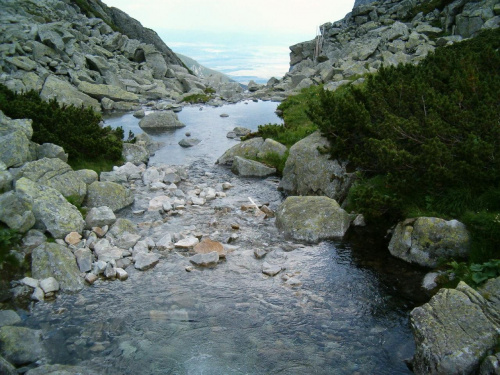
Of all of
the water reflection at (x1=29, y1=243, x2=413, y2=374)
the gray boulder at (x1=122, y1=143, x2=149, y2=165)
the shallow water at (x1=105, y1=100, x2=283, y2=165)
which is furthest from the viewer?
the shallow water at (x1=105, y1=100, x2=283, y2=165)

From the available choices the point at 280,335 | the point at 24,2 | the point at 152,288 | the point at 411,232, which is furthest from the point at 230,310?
the point at 24,2

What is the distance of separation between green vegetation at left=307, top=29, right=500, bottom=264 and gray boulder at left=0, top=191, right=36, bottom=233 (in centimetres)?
1022

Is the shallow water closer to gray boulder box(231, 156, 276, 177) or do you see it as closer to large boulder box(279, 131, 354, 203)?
gray boulder box(231, 156, 276, 177)

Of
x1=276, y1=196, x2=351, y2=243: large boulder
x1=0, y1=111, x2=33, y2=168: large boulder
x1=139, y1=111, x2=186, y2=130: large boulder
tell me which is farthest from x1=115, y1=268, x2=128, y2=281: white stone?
x1=139, y1=111, x2=186, y2=130: large boulder

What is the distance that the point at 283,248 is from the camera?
41.3 ft

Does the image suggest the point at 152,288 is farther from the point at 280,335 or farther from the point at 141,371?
the point at 280,335

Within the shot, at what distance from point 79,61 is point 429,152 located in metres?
42.7

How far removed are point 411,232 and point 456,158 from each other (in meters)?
2.59

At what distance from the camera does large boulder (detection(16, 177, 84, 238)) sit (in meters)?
12.1

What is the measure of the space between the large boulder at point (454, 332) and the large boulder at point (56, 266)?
8.10 metres

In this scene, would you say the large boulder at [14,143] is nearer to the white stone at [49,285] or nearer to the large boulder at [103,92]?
the white stone at [49,285]

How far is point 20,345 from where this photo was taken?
7.83m

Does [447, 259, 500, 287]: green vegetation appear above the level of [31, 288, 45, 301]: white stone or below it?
above

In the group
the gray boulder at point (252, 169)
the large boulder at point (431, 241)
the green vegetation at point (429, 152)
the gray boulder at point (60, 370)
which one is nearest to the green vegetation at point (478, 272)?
the green vegetation at point (429, 152)
